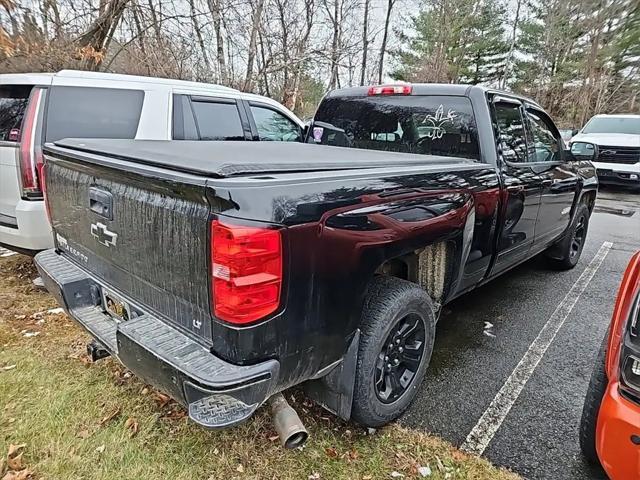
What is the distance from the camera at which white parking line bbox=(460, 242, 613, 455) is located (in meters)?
2.47

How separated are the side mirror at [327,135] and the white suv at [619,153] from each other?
946cm

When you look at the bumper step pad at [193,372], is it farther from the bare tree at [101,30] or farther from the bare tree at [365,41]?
the bare tree at [365,41]

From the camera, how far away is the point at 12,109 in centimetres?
390

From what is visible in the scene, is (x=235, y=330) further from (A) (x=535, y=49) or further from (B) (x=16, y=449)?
(A) (x=535, y=49)

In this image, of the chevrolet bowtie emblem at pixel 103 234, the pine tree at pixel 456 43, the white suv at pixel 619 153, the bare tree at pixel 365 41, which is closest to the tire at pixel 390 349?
the chevrolet bowtie emblem at pixel 103 234

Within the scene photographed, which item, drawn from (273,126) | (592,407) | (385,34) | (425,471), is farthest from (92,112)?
(385,34)

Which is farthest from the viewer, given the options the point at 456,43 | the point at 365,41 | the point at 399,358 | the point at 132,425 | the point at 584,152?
the point at 456,43

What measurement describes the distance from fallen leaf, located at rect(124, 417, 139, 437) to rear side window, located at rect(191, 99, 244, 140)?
333 centimetres

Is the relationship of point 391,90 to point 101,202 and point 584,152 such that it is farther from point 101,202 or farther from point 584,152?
point 584,152

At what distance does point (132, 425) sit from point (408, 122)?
288 cm

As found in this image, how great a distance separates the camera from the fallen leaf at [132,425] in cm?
239

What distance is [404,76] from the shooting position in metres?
27.9

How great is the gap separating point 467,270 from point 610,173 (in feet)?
35.6

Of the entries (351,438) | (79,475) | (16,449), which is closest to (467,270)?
(351,438)
